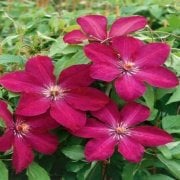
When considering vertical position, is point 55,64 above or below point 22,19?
above

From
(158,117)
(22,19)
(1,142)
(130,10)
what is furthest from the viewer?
(22,19)

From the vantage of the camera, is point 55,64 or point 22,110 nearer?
point 22,110

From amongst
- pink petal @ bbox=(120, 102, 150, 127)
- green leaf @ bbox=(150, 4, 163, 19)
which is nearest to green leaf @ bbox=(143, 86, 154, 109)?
pink petal @ bbox=(120, 102, 150, 127)

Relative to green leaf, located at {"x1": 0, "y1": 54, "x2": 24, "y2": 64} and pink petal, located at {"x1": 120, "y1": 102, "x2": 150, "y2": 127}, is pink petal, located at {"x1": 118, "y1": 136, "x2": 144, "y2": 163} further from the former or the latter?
green leaf, located at {"x1": 0, "y1": 54, "x2": 24, "y2": 64}

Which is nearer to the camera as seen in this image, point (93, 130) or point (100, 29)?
point (93, 130)

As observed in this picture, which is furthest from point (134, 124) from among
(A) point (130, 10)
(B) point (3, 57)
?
(A) point (130, 10)

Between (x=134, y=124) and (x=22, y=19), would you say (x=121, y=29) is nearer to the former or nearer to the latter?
(x=134, y=124)

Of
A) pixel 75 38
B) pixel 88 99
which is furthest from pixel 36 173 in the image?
pixel 75 38

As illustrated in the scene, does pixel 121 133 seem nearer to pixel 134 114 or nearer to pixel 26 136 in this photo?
pixel 134 114
